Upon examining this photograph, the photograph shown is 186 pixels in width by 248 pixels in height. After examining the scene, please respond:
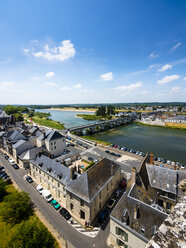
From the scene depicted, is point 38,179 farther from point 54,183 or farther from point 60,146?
point 60,146

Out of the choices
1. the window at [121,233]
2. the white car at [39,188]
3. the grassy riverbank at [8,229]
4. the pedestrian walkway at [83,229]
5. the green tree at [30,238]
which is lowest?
the pedestrian walkway at [83,229]

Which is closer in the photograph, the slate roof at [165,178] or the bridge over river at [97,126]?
the slate roof at [165,178]

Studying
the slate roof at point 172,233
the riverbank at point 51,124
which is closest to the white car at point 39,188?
the slate roof at point 172,233

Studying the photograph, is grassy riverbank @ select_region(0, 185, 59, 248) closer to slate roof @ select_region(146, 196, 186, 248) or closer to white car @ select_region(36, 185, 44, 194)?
white car @ select_region(36, 185, 44, 194)

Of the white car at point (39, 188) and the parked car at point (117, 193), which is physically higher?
the white car at point (39, 188)

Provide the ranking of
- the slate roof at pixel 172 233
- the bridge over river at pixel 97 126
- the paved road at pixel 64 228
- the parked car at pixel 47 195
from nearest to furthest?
the slate roof at pixel 172 233 → the paved road at pixel 64 228 → the parked car at pixel 47 195 → the bridge over river at pixel 97 126

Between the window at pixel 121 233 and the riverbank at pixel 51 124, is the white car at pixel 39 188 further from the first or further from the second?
the riverbank at pixel 51 124

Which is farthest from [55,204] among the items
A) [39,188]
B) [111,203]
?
[111,203]
